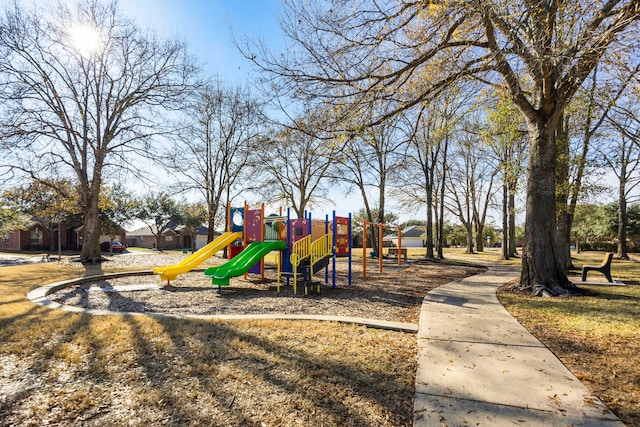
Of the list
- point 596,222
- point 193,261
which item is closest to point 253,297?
point 193,261

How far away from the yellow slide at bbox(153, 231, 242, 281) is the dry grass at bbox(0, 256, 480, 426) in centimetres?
462

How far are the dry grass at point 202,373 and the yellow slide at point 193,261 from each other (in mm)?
4622

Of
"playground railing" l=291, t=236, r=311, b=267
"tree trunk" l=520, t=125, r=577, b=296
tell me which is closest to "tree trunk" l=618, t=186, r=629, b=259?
"tree trunk" l=520, t=125, r=577, b=296

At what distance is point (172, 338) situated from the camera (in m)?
4.57

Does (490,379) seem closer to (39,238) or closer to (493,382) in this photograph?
(493,382)

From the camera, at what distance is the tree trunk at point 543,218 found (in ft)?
27.4

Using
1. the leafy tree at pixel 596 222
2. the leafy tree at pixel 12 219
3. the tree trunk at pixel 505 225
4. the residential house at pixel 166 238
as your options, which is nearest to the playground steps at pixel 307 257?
the tree trunk at pixel 505 225

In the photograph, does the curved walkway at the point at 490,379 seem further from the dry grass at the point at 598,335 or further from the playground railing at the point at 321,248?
the playground railing at the point at 321,248

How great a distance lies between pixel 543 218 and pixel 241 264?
Answer: 7.87 meters

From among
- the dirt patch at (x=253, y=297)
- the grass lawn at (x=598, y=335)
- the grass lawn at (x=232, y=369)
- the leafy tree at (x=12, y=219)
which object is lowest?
the dirt patch at (x=253, y=297)

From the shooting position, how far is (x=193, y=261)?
10766mm

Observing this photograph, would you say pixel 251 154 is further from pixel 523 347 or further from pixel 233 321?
pixel 523 347

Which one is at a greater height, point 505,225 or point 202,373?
point 505,225

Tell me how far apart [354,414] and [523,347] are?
286 cm
